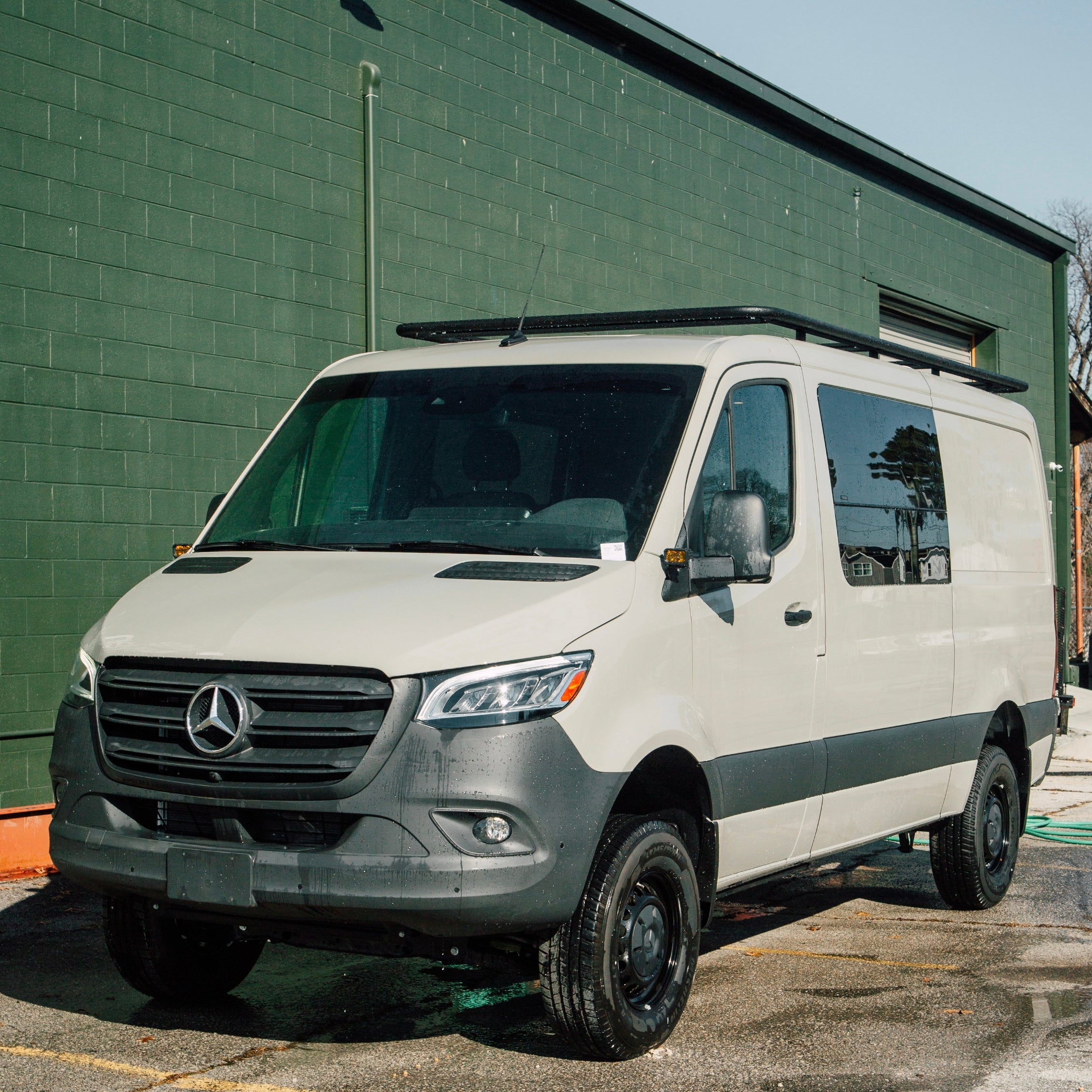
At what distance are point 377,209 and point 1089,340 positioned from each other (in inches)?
1741

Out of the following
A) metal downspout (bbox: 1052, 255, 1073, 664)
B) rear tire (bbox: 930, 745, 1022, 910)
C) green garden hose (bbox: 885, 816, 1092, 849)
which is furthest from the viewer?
metal downspout (bbox: 1052, 255, 1073, 664)

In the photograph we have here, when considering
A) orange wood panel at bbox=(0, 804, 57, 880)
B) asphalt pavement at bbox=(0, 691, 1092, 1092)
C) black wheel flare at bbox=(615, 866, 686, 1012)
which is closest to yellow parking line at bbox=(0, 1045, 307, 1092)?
asphalt pavement at bbox=(0, 691, 1092, 1092)

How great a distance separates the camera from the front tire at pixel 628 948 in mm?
4910

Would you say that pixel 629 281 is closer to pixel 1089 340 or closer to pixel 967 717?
pixel 967 717

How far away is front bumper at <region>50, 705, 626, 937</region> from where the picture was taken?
4562 millimetres

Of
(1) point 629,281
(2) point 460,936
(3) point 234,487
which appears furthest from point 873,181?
(2) point 460,936

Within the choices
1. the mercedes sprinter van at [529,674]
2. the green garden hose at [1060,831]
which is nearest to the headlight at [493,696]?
the mercedes sprinter van at [529,674]

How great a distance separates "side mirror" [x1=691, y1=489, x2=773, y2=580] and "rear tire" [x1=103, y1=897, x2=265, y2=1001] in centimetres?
223

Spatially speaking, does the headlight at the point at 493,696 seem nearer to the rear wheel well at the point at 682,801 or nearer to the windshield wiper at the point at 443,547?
the rear wheel well at the point at 682,801

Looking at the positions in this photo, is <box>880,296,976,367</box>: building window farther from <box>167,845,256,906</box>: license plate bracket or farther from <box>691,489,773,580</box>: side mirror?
<box>167,845,256,906</box>: license plate bracket

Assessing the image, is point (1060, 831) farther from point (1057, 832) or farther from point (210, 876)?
point (210, 876)

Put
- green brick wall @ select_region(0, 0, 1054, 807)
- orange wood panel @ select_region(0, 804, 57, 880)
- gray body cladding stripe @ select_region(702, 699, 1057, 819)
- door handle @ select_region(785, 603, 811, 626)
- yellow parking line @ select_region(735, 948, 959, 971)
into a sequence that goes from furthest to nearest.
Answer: green brick wall @ select_region(0, 0, 1054, 807)
orange wood panel @ select_region(0, 804, 57, 880)
yellow parking line @ select_region(735, 948, 959, 971)
door handle @ select_region(785, 603, 811, 626)
gray body cladding stripe @ select_region(702, 699, 1057, 819)

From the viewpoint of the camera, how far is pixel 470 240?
12.2 meters

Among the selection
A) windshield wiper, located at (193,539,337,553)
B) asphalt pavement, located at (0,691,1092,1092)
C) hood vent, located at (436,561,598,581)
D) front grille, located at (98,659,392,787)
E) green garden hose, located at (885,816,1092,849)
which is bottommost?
green garden hose, located at (885,816,1092,849)
